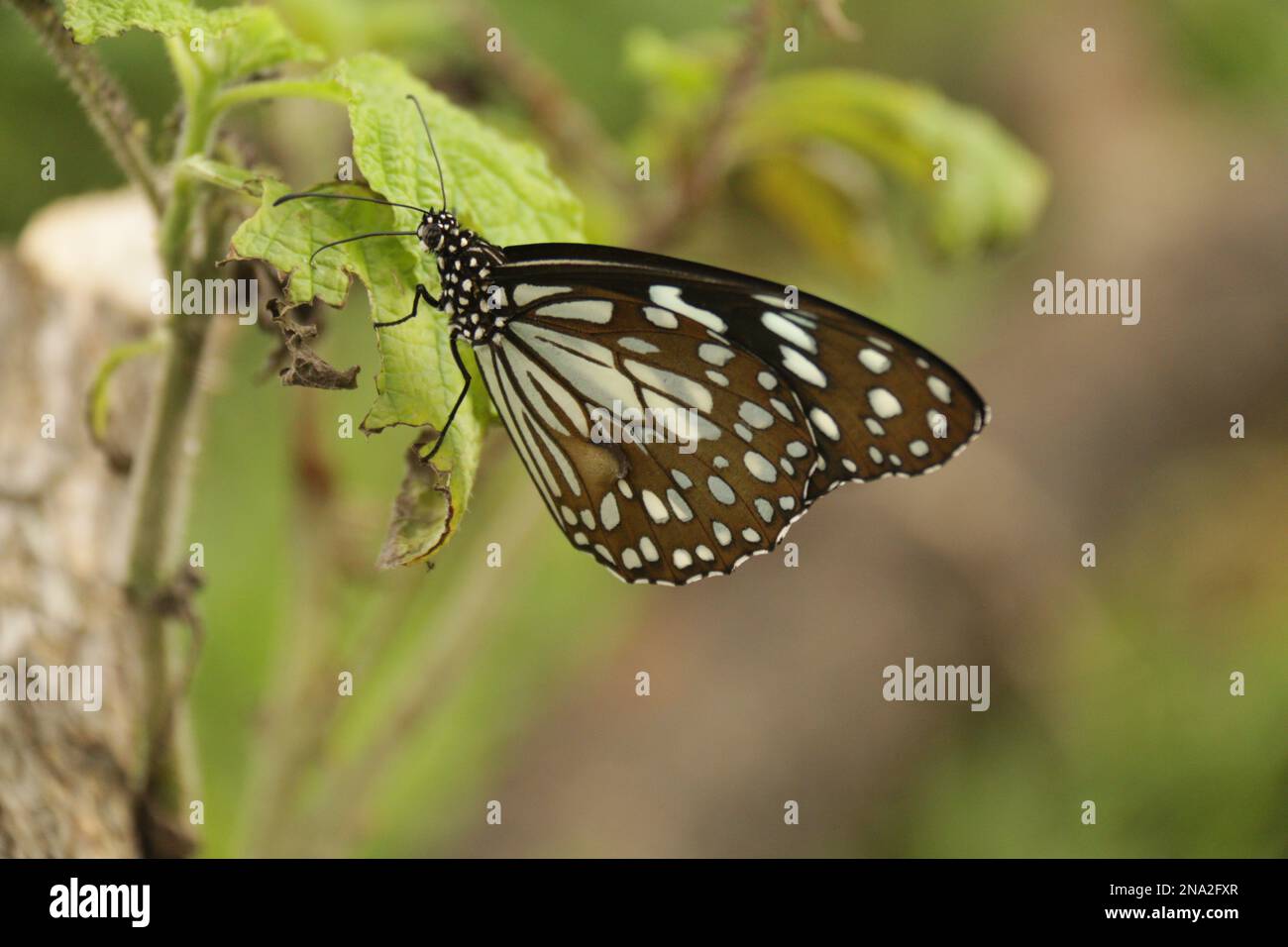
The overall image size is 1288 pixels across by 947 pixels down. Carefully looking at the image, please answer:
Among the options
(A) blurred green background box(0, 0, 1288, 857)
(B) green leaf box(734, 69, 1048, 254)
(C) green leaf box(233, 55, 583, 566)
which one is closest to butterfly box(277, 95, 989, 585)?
(C) green leaf box(233, 55, 583, 566)

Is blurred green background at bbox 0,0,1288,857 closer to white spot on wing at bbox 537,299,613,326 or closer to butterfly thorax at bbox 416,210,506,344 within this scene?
white spot on wing at bbox 537,299,613,326

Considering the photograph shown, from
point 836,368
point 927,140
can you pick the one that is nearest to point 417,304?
point 836,368

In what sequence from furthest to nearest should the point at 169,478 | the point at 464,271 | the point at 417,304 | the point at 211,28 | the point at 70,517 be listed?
the point at 70,517
the point at 464,271
the point at 169,478
the point at 417,304
the point at 211,28

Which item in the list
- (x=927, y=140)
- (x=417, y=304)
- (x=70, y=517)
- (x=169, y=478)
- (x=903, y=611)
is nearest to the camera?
(x=417, y=304)

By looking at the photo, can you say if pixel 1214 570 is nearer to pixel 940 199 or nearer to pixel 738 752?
pixel 738 752

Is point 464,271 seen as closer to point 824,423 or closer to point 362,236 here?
point 362,236

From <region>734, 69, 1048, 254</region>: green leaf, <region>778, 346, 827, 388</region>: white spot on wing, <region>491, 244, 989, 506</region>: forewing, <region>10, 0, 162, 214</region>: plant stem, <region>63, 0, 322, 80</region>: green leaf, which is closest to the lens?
<region>63, 0, 322, 80</region>: green leaf

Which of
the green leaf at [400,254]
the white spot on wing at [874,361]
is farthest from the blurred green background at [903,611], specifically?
the green leaf at [400,254]
